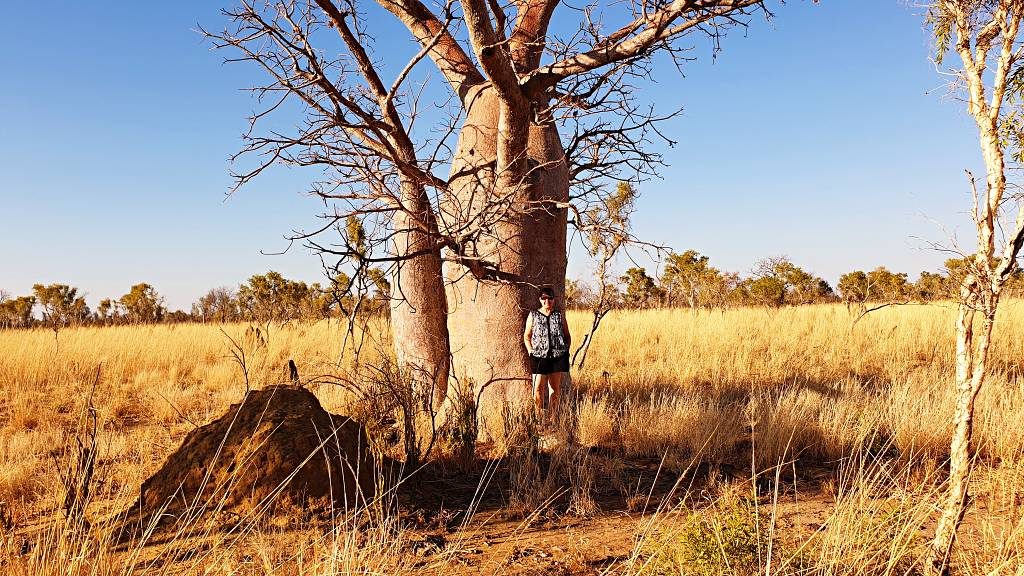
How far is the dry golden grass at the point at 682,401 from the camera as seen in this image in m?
3.03

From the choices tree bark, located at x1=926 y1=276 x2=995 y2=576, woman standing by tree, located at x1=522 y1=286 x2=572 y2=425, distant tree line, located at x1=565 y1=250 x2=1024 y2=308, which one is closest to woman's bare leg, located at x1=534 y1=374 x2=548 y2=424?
woman standing by tree, located at x1=522 y1=286 x2=572 y2=425

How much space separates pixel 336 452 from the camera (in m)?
3.62

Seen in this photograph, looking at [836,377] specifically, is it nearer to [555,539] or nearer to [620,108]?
[620,108]

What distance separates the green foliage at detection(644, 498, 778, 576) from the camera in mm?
2395

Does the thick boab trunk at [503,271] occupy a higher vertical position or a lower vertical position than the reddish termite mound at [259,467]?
higher

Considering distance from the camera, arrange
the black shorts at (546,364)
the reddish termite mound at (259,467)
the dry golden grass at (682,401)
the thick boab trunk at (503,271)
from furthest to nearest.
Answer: the black shorts at (546,364)
the thick boab trunk at (503,271)
the reddish termite mound at (259,467)
the dry golden grass at (682,401)

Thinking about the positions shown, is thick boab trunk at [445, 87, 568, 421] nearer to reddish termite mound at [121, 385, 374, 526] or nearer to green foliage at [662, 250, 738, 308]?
reddish termite mound at [121, 385, 374, 526]

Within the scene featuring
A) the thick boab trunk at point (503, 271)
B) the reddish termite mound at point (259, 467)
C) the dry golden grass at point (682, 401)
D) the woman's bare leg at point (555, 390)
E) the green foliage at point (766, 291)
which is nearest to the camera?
the dry golden grass at point (682, 401)

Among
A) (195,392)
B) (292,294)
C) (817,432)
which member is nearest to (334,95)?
(817,432)

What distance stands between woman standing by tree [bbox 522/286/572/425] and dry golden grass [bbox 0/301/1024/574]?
1.10 feet

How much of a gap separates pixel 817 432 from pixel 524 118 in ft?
10.9

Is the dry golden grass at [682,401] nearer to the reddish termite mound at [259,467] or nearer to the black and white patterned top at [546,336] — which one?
the reddish termite mound at [259,467]

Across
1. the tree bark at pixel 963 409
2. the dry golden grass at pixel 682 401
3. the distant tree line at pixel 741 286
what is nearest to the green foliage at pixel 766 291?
the distant tree line at pixel 741 286

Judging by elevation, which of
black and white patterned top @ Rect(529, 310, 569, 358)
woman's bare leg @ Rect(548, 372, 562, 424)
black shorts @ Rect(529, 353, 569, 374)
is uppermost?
black and white patterned top @ Rect(529, 310, 569, 358)
